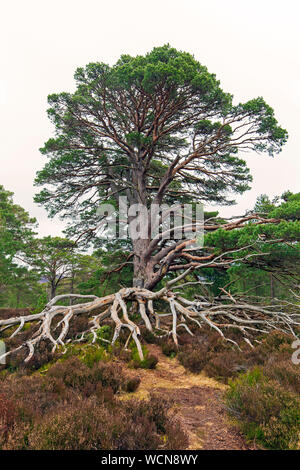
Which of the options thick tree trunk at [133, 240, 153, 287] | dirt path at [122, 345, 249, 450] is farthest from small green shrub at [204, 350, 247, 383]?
thick tree trunk at [133, 240, 153, 287]

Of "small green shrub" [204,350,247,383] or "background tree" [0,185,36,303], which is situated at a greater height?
"background tree" [0,185,36,303]

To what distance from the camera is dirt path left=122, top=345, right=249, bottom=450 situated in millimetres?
3361

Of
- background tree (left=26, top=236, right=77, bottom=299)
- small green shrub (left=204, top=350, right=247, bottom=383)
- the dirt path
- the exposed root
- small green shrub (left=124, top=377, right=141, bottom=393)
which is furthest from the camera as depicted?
background tree (left=26, top=236, right=77, bottom=299)

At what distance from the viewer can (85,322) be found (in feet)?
32.1

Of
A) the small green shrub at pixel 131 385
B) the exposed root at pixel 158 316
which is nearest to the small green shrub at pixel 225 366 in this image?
the exposed root at pixel 158 316

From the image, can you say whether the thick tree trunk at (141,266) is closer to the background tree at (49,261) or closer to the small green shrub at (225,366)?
the small green shrub at (225,366)

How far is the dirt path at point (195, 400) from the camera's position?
336 centimetres

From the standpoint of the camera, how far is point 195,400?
15.1 ft

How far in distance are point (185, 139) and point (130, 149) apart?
3050 millimetres

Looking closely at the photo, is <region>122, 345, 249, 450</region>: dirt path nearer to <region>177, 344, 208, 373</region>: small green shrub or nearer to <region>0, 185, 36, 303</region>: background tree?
<region>177, 344, 208, 373</region>: small green shrub

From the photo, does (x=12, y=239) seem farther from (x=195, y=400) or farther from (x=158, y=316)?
(x=195, y=400)

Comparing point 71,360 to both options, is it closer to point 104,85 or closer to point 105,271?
point 105,271

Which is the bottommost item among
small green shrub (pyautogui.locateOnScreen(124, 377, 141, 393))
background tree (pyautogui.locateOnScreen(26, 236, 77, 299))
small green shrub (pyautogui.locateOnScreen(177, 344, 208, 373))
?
small green shrub (pyautogui.locateOnScreen(177, 344, 208, 373))
